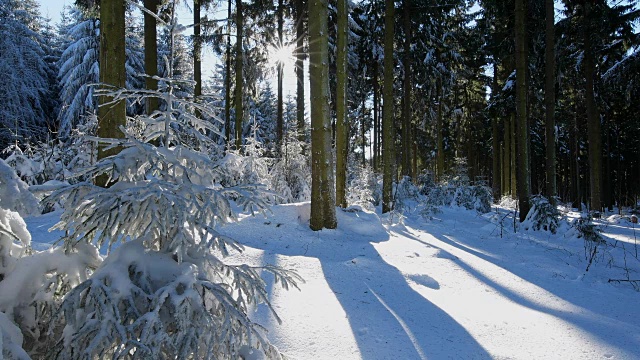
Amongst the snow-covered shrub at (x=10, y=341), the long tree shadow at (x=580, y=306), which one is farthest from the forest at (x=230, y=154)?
the long tree shadow at (x=580, y=306)

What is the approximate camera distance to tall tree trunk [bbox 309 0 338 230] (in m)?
6.66

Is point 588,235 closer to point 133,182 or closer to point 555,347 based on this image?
point 555,347

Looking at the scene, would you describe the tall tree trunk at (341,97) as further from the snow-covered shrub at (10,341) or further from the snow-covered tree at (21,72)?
the snow-covered tree at (21,72)

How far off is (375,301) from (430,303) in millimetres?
605

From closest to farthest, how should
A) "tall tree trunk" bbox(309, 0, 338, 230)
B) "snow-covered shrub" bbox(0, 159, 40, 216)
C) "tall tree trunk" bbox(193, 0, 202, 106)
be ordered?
1. "snow-covered shrub" bbox(0, 159, 40, 216)
2. "tall tree trunk" bbox(309, 0, 338, 230)
3. "tall tree trunk" bbox(193, 0, 202, 106)

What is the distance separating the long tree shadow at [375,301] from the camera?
279 centimetres

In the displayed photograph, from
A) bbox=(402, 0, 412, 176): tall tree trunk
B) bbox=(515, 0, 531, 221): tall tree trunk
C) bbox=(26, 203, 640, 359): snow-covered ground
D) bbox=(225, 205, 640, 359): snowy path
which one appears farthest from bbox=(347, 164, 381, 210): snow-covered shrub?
bbox=(515, 0, 531, 221): tall tree trunk

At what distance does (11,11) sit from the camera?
19562 mm

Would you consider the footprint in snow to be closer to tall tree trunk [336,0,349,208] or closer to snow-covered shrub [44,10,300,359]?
snow-covered shrub [44,10,300,359]

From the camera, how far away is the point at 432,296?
157 inches

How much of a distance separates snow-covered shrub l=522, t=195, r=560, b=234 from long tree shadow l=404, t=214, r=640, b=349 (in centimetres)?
406

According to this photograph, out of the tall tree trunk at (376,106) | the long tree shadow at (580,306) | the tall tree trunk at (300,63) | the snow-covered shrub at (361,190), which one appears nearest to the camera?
the long tree shadow at (580,306)

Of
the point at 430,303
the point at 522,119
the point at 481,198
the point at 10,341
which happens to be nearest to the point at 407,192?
the point at 481,198

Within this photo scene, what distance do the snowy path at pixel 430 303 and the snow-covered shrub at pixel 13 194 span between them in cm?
180
